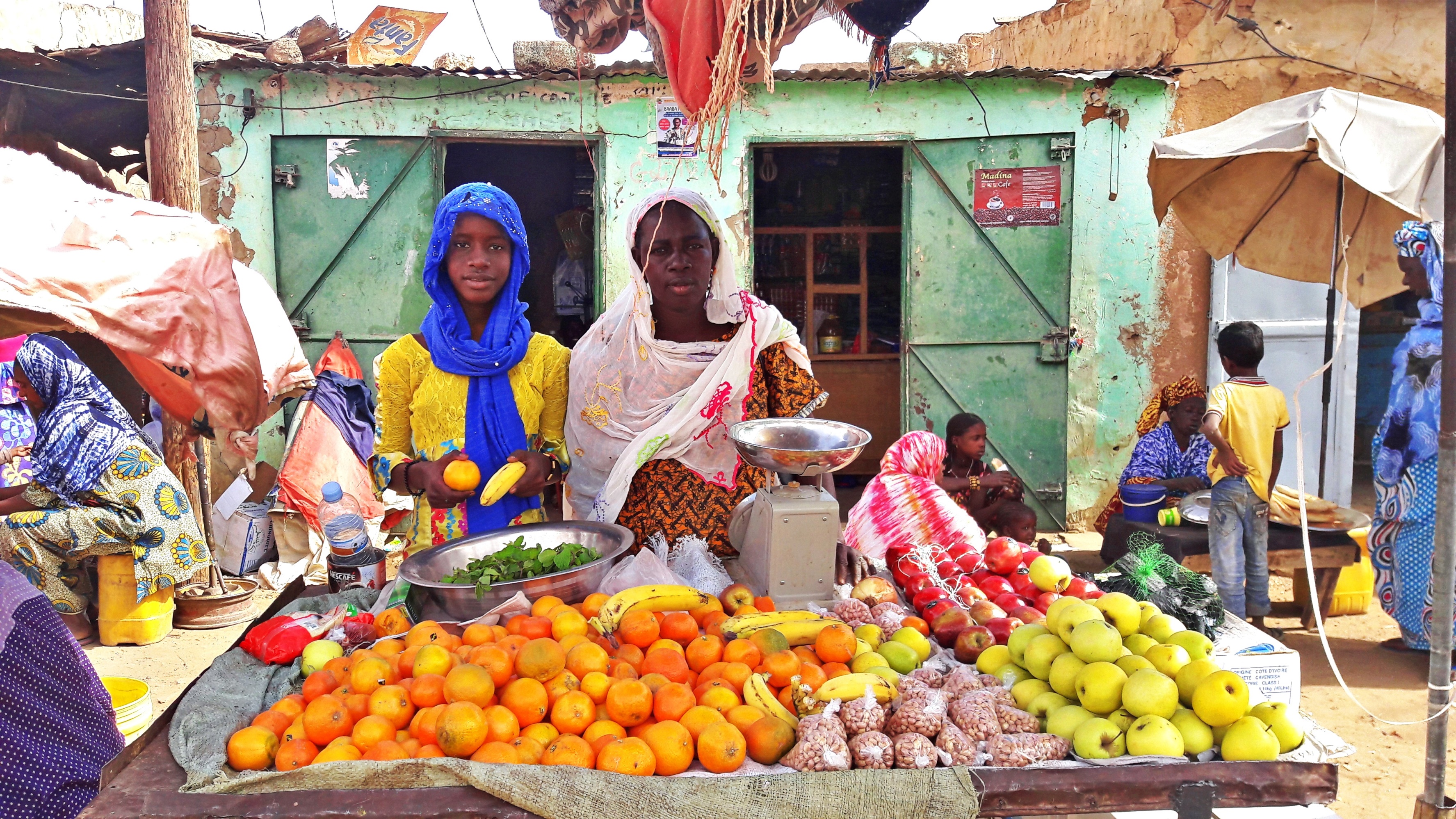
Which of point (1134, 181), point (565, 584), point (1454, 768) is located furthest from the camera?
point (1134, 181)

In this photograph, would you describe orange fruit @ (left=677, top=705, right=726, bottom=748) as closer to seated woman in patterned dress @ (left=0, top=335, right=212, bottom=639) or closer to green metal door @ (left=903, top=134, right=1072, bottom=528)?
seated woman in patterned dress @ (left=0, top=335, right=212, bottom=639)

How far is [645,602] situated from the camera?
2.10 metres

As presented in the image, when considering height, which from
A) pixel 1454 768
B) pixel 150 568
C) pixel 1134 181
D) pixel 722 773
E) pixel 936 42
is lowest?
pixel 1454 768

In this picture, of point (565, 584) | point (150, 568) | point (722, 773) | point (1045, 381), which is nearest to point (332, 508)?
point (150, 568)

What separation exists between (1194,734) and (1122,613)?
1.15 ft

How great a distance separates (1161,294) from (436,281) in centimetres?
596

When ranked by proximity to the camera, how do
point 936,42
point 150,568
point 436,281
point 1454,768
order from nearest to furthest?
1. point 436,281
2. point 1454,768
3. point 150,568
4. point 936,42

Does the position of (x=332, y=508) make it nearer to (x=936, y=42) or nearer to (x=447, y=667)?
(x=447, y=667)

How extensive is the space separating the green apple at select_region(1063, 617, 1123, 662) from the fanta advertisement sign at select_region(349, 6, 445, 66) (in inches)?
258

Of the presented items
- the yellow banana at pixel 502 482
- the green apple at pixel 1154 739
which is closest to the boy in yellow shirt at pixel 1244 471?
the green apple at pixel 1154 739

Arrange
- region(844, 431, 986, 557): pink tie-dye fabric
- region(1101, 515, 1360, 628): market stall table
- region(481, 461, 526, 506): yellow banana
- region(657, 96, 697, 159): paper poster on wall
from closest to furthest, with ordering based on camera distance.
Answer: region(481, 461, 526, 506): yellow banana
region(844, 431, 986, 557): pink tie-dye fabric
region(1101, 515, 1360, 628): market stall table
region(657, 96, 697, 159): paper poster on wall

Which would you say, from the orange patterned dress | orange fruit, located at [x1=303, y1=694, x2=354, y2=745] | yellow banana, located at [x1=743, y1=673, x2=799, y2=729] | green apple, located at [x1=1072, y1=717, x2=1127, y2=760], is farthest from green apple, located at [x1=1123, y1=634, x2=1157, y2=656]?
orange fruit, located at [x1=303, y1=694, x2=354, y2=745]

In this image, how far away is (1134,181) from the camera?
6715mm

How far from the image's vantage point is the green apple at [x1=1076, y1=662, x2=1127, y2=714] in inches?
67.7
